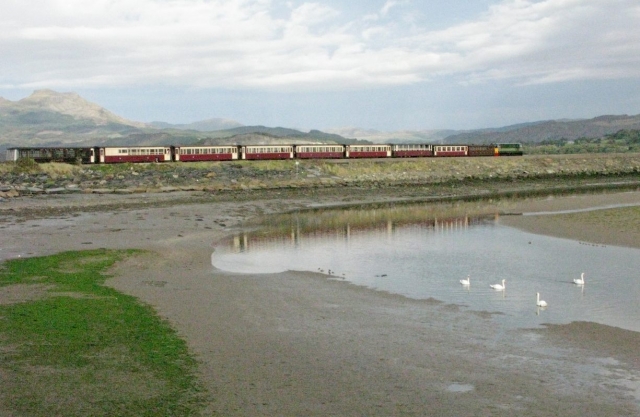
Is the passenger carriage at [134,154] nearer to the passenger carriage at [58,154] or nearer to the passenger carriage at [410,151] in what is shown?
the passenger carriage at [58,154]

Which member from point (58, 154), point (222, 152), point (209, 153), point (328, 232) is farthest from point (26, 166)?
point (328, 232)

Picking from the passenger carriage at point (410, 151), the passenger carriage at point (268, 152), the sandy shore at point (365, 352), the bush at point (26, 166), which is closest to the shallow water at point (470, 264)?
the sandy shore at point (365, 352)

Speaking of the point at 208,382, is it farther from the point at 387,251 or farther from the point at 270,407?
the point at 387,251

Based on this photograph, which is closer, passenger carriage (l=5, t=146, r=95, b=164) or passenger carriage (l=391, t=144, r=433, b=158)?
passenger carriage (l=5, t=146, r=95, b=164)

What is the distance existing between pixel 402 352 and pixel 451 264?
12.7 m

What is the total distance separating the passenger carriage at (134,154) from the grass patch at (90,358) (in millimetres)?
55577

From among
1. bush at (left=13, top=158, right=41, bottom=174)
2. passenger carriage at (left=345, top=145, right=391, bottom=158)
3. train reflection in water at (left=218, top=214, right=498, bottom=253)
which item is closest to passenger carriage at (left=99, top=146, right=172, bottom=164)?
bush at (left=13, top=158, right=41, bottom=174)

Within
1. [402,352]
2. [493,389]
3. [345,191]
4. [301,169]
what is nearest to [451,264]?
[402,352]

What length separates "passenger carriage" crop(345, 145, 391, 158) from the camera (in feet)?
288

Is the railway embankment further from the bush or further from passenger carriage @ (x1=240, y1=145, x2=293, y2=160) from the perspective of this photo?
passenger carriage @ (x1=240, y1=145, x2=293, y2=160)

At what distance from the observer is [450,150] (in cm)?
9581

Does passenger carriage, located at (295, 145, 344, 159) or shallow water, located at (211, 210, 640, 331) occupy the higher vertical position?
passenger carriage, located at (295, 145, 344, 159)

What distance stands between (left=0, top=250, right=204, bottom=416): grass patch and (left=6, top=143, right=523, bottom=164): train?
55.6 m

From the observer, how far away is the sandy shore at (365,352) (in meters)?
11.0
